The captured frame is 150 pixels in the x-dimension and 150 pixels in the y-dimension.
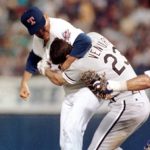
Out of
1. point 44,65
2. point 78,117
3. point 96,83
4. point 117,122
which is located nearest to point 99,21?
point 44,65

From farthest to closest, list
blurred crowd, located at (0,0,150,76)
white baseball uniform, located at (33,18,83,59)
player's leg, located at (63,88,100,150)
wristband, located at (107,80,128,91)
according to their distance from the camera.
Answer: blurred crowd, located at (0,0,150,76) → white baseball uniform, located at (33,18,83,59) → player's leg, located at (63,88,100,150) → wristband, located at (107,80,128,91)

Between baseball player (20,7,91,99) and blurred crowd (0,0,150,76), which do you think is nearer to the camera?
baseball player (20,7,91,99)

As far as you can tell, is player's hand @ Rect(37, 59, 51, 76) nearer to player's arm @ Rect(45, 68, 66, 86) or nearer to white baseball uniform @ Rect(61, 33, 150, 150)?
player's arm @ Rect(45, 68, 66, 86)

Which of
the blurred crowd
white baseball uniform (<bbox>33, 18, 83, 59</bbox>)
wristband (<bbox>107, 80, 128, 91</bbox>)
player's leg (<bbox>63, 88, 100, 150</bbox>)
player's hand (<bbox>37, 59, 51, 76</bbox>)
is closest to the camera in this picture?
wristband (<bbox>107, 80, 128, 91</bbox>)

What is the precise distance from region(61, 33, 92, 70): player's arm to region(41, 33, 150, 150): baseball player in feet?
0.26

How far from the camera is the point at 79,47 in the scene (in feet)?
18.4

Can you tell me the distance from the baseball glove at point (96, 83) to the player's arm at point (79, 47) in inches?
6.2

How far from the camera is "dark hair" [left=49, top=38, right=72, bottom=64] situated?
5.62 meters

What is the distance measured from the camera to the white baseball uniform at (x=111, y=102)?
5.70 m

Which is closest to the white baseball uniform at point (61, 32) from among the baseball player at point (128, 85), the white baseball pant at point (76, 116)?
the white baseball pant at point (76, 116)

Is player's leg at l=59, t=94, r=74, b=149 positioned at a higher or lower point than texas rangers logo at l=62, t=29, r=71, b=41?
lower

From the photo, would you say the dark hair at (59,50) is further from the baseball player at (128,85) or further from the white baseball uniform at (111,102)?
the baseball player at (128,85)

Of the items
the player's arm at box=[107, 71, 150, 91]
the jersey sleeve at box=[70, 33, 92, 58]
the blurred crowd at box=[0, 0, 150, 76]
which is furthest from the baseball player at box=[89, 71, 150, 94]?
the blurred crowd at box=[0, 0, 150, 76]

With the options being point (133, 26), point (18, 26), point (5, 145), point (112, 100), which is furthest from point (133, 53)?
point (112, 100)
